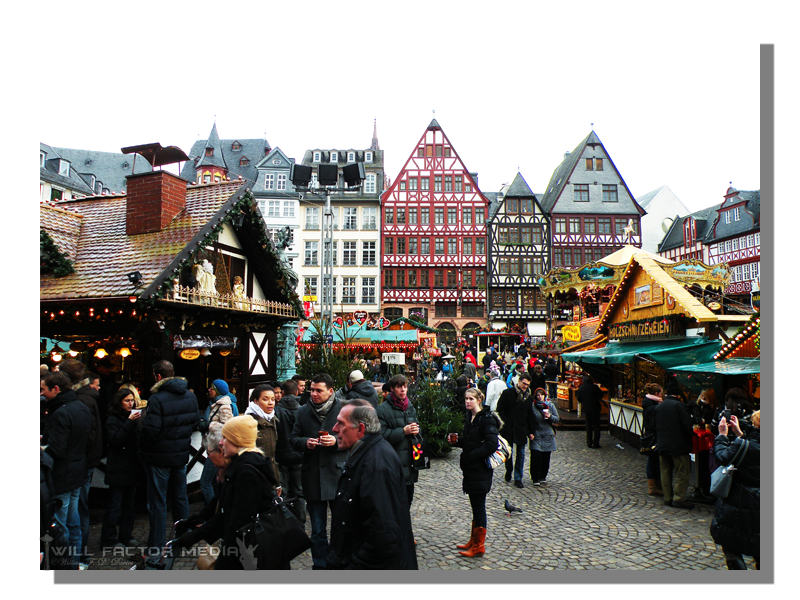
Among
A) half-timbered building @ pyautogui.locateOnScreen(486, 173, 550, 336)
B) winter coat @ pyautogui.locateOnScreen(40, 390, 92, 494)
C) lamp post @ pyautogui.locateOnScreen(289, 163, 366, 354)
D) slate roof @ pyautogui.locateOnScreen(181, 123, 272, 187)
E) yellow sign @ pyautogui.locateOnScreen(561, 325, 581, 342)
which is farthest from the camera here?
slate roof @ pyautogui.locateOnScreen(181, 123, 272, 187)

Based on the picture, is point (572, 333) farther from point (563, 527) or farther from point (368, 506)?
point (368, 506)

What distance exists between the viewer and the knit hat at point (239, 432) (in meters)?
3.10

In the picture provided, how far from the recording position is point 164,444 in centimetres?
484

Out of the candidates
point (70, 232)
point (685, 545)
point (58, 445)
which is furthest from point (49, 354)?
point (685, 545)

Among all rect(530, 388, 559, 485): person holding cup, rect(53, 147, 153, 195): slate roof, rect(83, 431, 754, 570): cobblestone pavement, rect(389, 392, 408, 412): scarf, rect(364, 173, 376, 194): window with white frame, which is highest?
rect(53, 147, 153, 195): slate roof

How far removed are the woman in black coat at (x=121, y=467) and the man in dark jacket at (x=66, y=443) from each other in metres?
0.47

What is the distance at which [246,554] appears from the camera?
300 centimetres

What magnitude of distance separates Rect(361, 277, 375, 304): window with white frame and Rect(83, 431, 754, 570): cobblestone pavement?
3042 cm


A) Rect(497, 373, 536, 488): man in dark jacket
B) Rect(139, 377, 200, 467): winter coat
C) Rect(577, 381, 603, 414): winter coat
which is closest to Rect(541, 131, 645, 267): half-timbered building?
Rect(577, 381, 603, 414): winter coat

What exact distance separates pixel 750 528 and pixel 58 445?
536 cm

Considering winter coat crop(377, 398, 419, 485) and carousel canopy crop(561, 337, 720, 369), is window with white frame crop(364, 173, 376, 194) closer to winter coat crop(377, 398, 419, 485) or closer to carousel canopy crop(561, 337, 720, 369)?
carousel canopy crop(561, 337, 720, 369)

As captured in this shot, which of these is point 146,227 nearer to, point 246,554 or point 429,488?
point 429,488

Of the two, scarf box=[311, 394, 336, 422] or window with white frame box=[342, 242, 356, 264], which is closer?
scarf box=[311, 394, 336, 422]

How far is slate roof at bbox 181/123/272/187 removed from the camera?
43.0 meters
